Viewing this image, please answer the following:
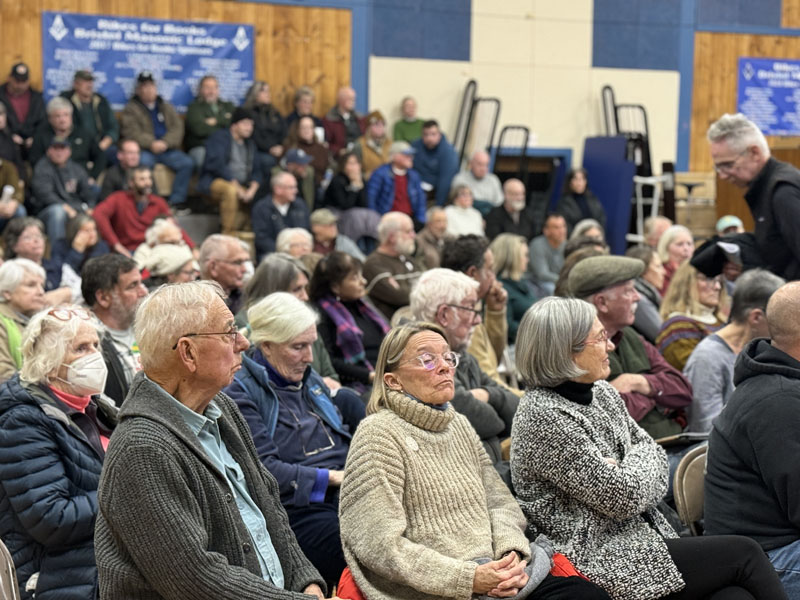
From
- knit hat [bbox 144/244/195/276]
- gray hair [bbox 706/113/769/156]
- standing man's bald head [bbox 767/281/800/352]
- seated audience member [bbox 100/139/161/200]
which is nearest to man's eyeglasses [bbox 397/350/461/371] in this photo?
standing man's bald head [bbox 767/281/800/352]

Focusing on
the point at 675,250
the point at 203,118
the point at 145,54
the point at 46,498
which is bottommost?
the point at 46,498

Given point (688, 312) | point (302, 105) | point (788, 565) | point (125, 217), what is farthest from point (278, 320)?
point (302, 105)

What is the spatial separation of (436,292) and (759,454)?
65.0 inches

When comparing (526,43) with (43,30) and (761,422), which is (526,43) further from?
(761,422)

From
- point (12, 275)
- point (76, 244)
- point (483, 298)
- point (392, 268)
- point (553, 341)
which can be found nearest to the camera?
point (553, 341)

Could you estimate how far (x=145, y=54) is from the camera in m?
10.5

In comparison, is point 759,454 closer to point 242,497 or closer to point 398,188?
point 242,497

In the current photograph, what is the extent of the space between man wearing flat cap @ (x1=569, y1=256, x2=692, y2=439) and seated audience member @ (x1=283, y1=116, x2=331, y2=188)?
20.7 ft

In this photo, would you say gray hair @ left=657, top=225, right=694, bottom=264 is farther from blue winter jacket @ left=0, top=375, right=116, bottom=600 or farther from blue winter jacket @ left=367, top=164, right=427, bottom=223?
blue winter jacket @ left=0, top=375, right=116, bottom=600

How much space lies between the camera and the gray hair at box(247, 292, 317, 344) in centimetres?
365

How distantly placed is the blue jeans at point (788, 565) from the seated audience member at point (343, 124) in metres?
8.22

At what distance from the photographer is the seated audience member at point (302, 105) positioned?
10.7 meters

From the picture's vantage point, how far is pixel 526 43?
12391 millimetres

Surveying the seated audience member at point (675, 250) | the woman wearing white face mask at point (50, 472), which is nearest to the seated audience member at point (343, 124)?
the seated audience member at point (675, 250)
